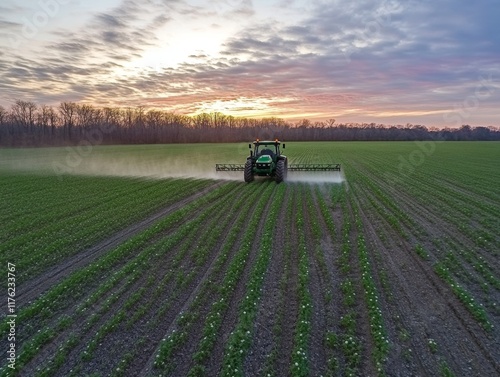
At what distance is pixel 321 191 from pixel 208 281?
535 inches

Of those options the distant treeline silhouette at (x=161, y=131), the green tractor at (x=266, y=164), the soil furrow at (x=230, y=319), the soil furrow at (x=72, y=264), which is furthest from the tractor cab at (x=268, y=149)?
the distant treeline silhouette at (x=161, y=131)

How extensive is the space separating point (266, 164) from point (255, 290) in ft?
51.9

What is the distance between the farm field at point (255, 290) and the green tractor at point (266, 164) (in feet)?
21.9

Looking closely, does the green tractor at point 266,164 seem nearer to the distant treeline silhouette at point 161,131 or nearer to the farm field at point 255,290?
the farm field at point 255,290

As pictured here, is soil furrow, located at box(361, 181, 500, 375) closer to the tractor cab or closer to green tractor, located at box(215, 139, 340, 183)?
green tractor, located at box(215, 139, 340, 183)

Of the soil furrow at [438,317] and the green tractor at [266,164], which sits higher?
the green tractor at [266,164]

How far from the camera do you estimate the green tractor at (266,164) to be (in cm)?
2311

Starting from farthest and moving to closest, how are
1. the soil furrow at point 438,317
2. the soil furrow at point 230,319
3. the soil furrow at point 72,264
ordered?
the soil furrow at point 72,264 < the soil furrow at point 438,317 < the soil furrow at point 230,319

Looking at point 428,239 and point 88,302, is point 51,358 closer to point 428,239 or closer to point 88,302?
point 88,302

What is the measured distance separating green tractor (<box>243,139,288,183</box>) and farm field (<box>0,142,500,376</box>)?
668 cm

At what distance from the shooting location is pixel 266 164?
23.1 metres

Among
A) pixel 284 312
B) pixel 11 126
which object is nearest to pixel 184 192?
pixel 284 312

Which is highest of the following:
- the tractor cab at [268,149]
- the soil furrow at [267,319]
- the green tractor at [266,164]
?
the tractor cab at [268,149]

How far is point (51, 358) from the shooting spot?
5.67 m
